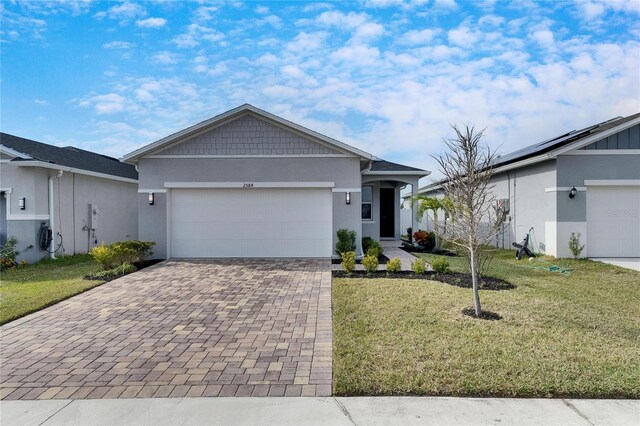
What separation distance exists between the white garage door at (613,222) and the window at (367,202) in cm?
801

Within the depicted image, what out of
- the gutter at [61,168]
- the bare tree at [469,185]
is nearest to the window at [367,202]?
the bare tree at [469,185]

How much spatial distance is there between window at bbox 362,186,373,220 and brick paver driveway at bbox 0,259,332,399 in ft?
27.9

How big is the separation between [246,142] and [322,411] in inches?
383

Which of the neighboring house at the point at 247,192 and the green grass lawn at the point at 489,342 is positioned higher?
A: the neighboring house at the point at 247,192

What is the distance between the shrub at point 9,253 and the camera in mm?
10781

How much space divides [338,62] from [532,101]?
23.7 ft

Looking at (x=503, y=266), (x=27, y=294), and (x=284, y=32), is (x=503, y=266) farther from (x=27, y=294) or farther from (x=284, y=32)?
(x=27, y=294)

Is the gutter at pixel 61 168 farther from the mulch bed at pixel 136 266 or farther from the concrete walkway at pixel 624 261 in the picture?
the concrete walkway at pixel 624 261

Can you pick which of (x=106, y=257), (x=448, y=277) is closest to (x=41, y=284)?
(x=106, y=257)

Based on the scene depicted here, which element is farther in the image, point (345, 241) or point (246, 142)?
point (246, 142)

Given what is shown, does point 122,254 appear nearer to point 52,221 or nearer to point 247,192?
point 247,192

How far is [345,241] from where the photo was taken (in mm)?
11352

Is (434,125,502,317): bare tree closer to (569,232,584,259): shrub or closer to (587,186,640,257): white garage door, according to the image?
(569,232,584,259): shrub

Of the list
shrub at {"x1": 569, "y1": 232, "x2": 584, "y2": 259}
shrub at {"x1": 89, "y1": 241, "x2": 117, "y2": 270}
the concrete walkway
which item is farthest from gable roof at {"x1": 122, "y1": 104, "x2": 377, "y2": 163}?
the concrete walkway
